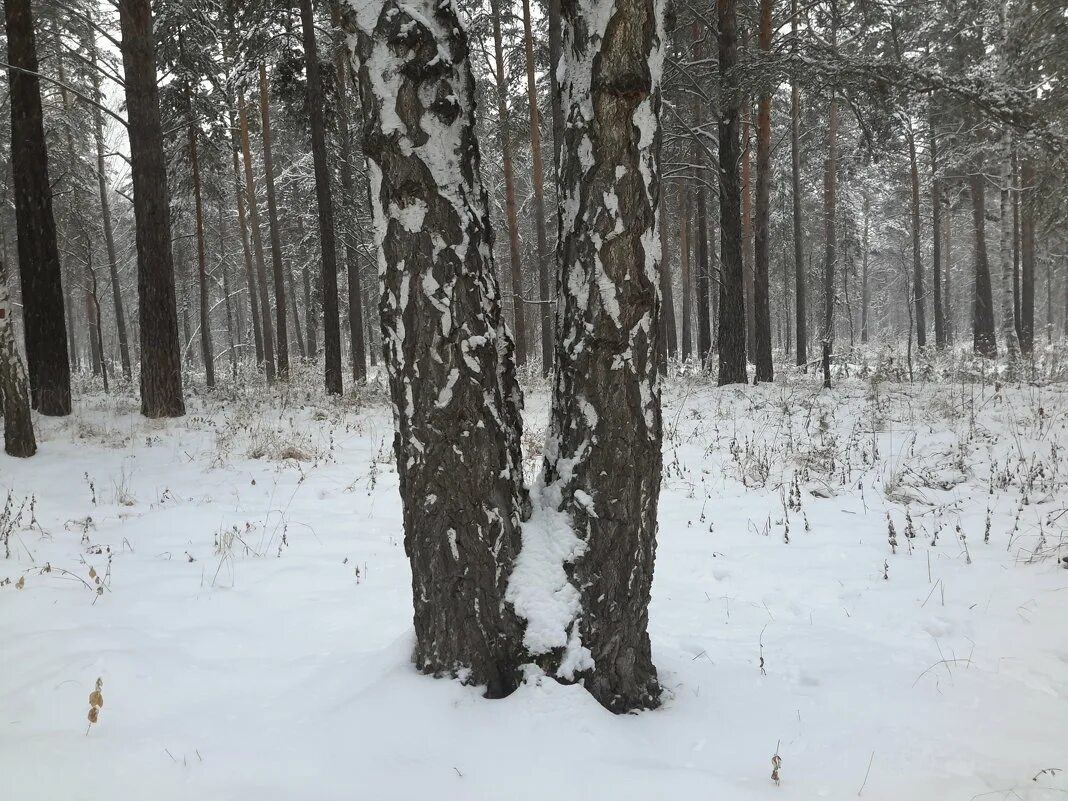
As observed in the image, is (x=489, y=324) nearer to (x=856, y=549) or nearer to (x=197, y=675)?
(x=197, y=675)

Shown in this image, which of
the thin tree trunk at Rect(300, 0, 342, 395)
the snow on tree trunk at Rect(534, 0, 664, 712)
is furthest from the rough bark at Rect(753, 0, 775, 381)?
the snow on tree trunk at Rect(534, 0, 664, 712)

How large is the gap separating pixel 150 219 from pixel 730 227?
31.1 feet

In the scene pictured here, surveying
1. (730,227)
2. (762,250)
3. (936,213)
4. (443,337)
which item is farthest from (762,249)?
(936,213)

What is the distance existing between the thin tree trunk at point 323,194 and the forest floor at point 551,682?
561cm

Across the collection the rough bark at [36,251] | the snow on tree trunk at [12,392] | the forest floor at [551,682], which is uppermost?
the rough bark at [36,251]

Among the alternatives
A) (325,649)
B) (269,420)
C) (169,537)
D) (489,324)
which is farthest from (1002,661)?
(269,420)

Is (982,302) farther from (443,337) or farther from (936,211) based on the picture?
(443,337)

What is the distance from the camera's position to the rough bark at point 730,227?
9.56 metres

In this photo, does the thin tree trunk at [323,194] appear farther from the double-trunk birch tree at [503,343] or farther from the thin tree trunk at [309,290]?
the double-trunk birch tree at [503,343]

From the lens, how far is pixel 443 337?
2.03m

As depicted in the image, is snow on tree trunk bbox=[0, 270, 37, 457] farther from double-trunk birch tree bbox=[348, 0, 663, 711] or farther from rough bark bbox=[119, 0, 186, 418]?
double-trunk birch tree bbox=[348, 0, 663, 711]

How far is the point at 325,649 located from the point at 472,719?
1034 millimetres

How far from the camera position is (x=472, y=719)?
6.61ft

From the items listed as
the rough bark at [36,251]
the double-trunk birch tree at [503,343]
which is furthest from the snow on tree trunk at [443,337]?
the rough bark at [36,251]
